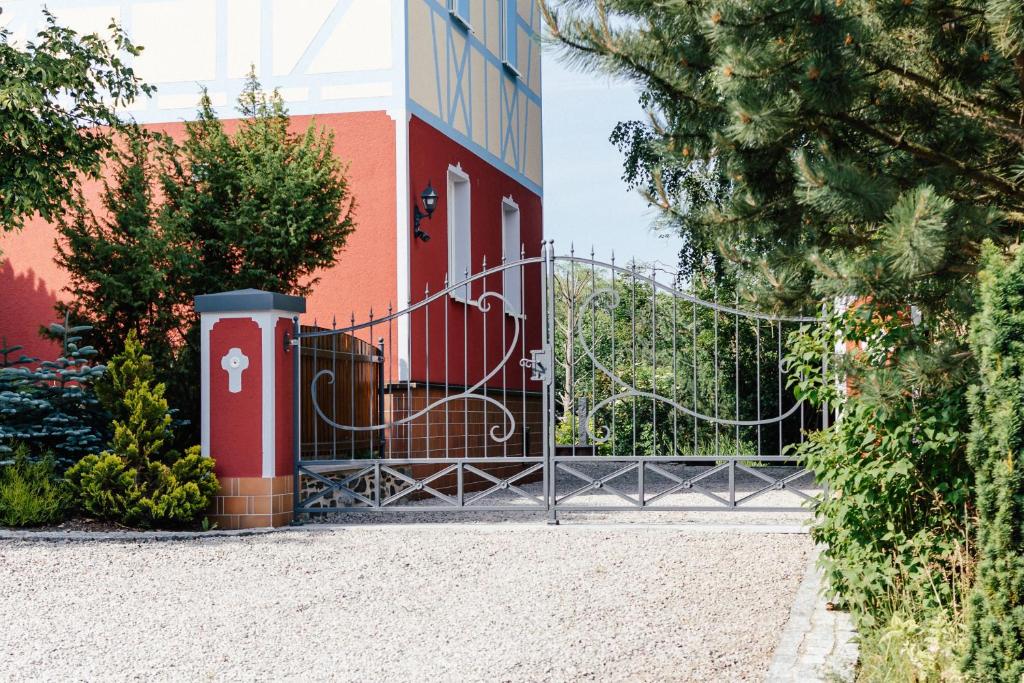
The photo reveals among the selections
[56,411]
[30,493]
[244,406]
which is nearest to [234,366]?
[244,406]

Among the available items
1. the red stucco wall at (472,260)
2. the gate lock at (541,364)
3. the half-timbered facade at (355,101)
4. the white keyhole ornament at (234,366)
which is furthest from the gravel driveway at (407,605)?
the half-timbered facade at (355,101)

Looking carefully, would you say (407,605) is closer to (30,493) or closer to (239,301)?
(239,301)

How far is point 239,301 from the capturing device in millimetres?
9156

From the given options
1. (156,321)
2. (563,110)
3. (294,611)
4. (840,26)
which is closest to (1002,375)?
(840,26)

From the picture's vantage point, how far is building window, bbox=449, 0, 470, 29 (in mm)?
13672

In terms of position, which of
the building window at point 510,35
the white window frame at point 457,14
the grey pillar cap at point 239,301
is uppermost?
the building window at point 510,35

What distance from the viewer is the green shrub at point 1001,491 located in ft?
13.2

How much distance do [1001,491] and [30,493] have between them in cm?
712

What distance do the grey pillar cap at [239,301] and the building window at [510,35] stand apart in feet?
24.6

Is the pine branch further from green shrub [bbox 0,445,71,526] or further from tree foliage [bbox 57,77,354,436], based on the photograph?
green shrub [bbox 0,445,71,526]

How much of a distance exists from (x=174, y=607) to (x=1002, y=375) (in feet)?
14.2

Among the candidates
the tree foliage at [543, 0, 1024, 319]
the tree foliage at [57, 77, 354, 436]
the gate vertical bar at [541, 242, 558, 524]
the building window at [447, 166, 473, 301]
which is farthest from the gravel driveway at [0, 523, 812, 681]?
the building window at [447, 166, 473, 301]

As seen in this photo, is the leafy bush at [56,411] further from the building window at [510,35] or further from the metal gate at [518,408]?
the building window at [510,35]

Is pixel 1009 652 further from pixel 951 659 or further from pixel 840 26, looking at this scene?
pixel 840 26
